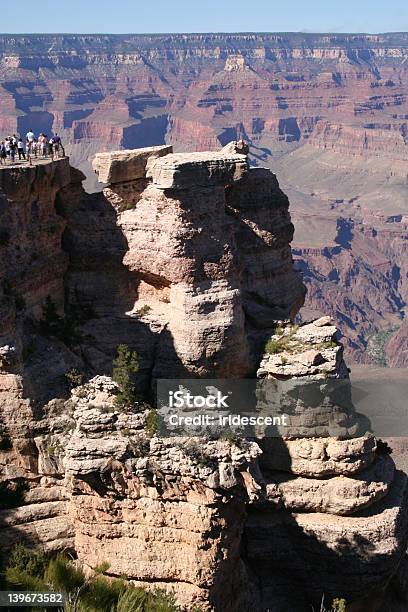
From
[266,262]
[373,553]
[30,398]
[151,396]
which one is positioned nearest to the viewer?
[30,398]

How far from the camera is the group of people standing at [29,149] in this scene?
2592 cm

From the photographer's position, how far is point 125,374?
23.5m

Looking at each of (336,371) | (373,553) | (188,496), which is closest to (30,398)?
(188,496)

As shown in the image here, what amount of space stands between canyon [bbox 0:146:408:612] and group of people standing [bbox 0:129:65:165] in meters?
1.17

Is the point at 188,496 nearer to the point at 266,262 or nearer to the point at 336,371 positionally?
the point at 336,371

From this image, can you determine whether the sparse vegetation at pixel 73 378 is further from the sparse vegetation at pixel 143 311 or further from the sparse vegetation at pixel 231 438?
the sparse vegetation at pixel 231 438

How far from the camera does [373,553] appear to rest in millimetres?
24375

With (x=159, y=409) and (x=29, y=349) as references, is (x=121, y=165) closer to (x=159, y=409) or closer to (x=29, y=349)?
(x=29, y=349)

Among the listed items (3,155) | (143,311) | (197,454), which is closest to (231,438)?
(197,454)

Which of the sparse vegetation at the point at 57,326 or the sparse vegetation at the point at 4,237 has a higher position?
the sparse vegetation at the point at 4,237

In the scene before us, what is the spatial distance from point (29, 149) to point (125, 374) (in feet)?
28.9

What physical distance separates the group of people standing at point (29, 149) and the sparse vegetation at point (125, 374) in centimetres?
670

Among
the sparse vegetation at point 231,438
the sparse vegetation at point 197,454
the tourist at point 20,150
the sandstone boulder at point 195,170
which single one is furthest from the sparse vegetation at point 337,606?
the tourist at point 20,150

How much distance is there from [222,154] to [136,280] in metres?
5.12
